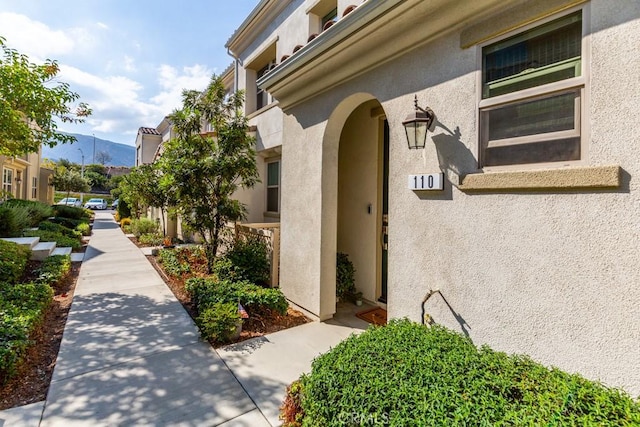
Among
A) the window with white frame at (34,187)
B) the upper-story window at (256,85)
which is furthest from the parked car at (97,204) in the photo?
the upper-story window at (256,85)

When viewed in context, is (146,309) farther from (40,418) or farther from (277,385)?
(277,385)

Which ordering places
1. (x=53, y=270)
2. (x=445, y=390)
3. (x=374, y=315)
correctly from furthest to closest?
1. (x=53, y=270)
2. (x=374, y=315)
3. (x=445, y=390)

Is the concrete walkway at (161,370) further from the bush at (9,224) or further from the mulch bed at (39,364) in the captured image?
the bush at (9,224)

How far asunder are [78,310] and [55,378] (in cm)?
273

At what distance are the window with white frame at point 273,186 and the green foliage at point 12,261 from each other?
6322 mm

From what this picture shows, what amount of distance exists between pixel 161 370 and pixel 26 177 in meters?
25.5

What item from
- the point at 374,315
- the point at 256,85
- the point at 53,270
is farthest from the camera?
the point at 256,85

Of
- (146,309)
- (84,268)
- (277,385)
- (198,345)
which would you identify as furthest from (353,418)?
(84,268)

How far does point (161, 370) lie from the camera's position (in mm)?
3986

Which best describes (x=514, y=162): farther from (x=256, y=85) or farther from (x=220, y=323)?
(x=256, y=85)

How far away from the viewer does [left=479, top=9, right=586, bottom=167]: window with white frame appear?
279 centimetres

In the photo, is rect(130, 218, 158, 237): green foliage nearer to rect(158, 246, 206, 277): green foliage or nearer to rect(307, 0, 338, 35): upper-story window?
rect(158, 246, 206, 277): green foliage

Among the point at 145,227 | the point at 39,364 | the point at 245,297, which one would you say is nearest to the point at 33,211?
the point at 145,227

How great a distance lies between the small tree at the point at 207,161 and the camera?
7.19 meters
